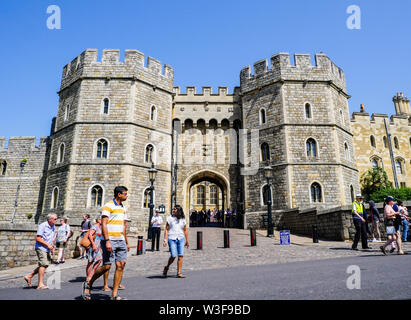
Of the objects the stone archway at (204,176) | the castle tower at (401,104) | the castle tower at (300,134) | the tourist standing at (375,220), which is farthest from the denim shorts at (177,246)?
the castle tower at (401,104)

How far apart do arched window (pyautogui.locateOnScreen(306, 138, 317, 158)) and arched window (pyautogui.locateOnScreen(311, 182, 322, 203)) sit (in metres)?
1.80

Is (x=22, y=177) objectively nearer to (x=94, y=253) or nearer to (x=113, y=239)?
(x=94, y=253)

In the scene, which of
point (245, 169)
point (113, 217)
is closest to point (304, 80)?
point (245, 169)

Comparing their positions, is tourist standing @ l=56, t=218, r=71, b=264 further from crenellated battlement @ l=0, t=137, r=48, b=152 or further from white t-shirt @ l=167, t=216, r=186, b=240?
crenellated battlement @ l=0, t=137, r=48, b=152

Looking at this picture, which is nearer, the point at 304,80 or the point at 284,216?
the point at 284,216

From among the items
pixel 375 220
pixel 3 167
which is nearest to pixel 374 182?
pixel 375 220

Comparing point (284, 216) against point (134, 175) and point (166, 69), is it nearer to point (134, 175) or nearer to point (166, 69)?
point (134, 175)

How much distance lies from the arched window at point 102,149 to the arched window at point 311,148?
1231cm

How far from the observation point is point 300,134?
1808cm

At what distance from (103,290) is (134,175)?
41.9 ft

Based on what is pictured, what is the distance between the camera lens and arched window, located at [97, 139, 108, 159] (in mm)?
17547

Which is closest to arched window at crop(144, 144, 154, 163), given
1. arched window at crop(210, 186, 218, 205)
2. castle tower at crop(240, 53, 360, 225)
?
castle tower at crop(240, 53, 360, 225)

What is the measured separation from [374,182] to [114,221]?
23.8 m
